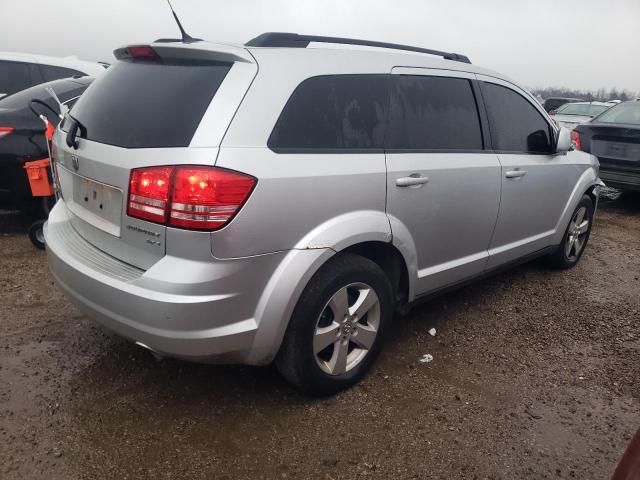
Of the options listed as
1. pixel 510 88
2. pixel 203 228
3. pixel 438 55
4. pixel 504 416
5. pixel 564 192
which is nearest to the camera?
pixel 203 228

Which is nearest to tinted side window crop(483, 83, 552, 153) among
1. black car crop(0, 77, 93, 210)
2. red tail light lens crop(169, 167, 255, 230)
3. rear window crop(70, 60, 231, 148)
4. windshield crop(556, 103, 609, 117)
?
rear window crop(70, 60, 231, 148)

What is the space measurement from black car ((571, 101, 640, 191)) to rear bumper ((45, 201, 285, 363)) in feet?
19.9

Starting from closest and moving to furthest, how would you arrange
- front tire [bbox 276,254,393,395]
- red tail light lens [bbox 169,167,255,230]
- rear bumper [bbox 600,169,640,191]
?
1. red tail light lens [bbox 169,167,255,230]
2. front tire [bbox 276,254,393,395]
3. rear bumper [bbox 600,169,640,191]

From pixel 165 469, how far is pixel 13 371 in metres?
1.20

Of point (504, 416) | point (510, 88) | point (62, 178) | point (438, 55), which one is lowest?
point (504, 416)

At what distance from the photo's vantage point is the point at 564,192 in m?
4.21

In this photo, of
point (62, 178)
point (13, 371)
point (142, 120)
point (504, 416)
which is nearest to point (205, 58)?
point (142, 120)

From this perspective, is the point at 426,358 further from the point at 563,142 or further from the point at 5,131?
the point at 5,131

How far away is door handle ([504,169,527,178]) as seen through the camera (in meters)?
3.47

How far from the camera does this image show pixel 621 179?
22.4ft

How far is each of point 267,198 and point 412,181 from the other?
947 millimetres

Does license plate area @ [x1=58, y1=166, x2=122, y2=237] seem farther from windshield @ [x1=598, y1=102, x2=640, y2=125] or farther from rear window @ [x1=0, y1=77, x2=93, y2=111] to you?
windshield @ [x1=598, y1=102, x2=640, y2=125]

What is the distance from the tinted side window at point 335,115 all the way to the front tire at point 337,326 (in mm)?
573

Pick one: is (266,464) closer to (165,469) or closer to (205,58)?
(165,469)
